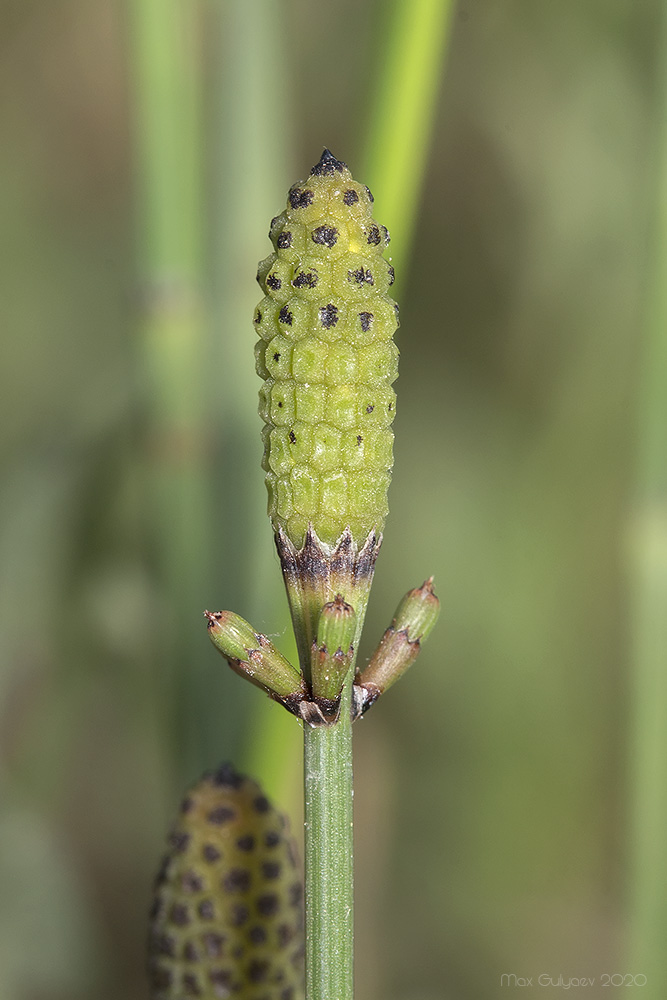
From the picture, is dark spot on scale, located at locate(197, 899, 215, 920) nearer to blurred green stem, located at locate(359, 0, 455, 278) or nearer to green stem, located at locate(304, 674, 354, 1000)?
green stem, located at locate(304, 674, 354, 1000)

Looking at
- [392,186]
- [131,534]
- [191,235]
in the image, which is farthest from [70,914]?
[392,186]

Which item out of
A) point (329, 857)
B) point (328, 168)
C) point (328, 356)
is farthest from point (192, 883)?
point (328, 168)

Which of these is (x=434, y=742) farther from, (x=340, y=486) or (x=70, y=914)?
(x=340, y=486)

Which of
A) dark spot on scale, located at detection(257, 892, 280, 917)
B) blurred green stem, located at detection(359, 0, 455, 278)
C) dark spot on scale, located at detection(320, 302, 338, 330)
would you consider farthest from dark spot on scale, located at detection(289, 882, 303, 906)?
blurred green stem, located at detection(359, 0, 455, 278)

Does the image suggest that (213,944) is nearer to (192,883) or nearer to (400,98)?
(192,883)

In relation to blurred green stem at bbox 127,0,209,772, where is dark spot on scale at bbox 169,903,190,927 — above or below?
below

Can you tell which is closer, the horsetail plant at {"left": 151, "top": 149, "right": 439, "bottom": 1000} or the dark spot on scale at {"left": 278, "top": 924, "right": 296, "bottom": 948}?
the horsetail plant at {"left": 151, "top": 149, "right": 439, "bottom": 1000}

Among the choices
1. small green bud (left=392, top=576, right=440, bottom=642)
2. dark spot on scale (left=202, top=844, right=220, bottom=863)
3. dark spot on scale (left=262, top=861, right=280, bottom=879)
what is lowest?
dark spot on scale (left=262, top=861, right=280, bottom=879)
